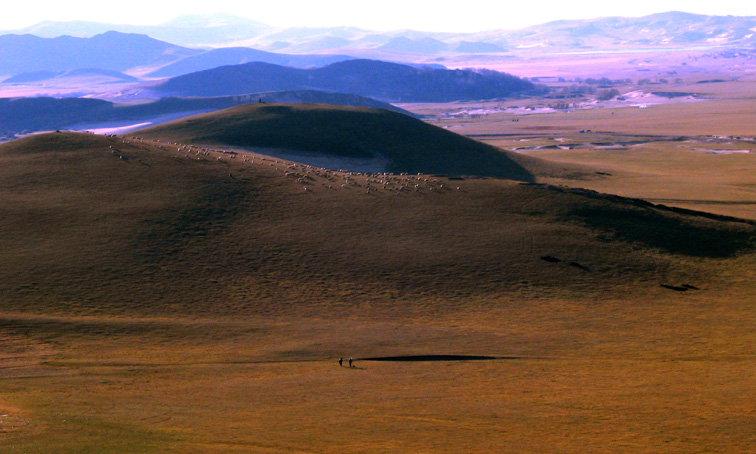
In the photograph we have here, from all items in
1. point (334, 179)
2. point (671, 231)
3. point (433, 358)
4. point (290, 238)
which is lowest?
point (433, 358)

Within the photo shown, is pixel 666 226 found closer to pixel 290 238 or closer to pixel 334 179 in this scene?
pixel 334 179

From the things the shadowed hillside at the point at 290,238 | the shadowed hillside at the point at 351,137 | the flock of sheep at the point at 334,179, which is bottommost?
the shadowed hillside at the point at 290,238

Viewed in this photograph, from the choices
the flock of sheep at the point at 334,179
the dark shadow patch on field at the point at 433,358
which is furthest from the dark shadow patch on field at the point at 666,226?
the dark shadow patch on field at the point at 433,358

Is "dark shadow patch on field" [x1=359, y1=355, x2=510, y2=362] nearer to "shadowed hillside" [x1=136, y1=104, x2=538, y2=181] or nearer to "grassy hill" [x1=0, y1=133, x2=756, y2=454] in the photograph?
"grassy hill" [x1=0, y1=133, x2=756, y2=454]

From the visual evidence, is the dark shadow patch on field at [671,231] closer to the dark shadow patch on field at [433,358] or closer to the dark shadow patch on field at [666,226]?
the dark shadow patch on field at [666,226]

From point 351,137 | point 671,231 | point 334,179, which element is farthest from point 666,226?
point 351,137

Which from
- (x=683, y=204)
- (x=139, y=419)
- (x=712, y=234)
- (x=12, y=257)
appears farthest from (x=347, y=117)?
(x=139, y=419)
